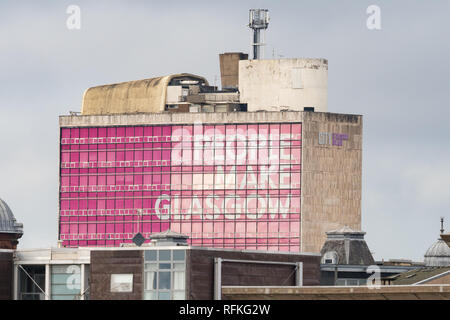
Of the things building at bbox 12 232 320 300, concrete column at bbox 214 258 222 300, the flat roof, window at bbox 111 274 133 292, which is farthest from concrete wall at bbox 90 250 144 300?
the flat roof

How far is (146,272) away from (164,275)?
180 centimetres

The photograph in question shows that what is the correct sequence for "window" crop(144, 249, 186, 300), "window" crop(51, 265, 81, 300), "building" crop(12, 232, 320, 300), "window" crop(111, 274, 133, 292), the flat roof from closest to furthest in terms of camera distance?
the flat roof → "window" crop(144, 249, 186, 300) → "building" crop(12, 232, 320, 300) → "window" crop(111, 274, 133, 292) → "window" crop(51, 265, 81, 300)

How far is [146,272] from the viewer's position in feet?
564

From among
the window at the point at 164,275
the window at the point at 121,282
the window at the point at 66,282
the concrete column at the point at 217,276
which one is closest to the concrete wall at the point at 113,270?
the window at the point at 121,282

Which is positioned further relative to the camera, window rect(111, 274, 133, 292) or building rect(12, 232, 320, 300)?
window rect(111, 274, 133, 292)

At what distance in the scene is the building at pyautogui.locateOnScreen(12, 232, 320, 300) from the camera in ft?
562

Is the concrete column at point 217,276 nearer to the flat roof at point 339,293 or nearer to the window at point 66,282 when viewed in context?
the flat roof at point 339,293

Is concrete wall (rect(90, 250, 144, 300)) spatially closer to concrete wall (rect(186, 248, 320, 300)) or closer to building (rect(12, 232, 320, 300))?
building (rect(12, 232, 320, 300))

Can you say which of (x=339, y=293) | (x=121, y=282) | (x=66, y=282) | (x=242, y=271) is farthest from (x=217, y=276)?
(x=66, y=282)

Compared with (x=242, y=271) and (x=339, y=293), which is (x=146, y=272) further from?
(x=339, y=293)
